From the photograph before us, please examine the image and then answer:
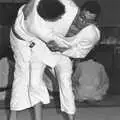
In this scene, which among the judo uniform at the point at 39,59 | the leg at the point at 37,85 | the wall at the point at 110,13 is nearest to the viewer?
the judo uniform at the point at 39,59

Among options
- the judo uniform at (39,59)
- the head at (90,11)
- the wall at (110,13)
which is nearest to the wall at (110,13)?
the wall at (110,13)

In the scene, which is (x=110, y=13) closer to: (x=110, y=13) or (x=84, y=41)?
(x=110, y=13)

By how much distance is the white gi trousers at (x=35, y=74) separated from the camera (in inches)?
121

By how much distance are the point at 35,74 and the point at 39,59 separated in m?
0.11

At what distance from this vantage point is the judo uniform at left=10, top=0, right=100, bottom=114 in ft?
9.80

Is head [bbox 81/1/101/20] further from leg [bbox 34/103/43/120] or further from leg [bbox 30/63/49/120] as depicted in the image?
leg [bbox 34/103/43/120]

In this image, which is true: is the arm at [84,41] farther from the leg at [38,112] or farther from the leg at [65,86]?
the leg at [38,112]

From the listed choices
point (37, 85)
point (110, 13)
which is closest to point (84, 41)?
point (37, 85)

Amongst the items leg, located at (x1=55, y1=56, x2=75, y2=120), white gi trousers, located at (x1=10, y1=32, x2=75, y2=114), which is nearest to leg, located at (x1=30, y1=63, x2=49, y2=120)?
white gi trousers, located at (x1=10, y1=32, x2=75, y2=114)

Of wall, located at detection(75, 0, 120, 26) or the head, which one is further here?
wall, located at detection(75, 0, 120, 26)

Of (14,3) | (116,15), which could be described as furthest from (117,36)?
(14,3)

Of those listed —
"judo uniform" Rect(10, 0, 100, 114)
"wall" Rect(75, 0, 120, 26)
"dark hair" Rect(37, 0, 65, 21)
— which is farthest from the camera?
"wall" Rect(75, 0, 120, 26)

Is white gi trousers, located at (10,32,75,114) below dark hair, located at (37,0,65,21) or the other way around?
below

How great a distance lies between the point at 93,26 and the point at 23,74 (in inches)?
24.3
